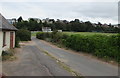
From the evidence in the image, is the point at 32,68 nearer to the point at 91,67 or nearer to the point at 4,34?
the point at 91,67

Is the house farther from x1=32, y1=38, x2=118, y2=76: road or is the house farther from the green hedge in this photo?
the green hedge

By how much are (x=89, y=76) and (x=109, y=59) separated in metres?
4.74

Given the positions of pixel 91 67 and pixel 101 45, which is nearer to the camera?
Result: pixel 91 67

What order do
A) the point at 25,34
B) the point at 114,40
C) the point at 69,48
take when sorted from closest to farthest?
the point at 114,40, the point at 69,48, the point at 25,34

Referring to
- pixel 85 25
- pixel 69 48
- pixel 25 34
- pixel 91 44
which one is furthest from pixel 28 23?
pixel 91 44

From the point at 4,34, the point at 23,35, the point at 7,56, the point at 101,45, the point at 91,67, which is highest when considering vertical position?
the point at 4,34

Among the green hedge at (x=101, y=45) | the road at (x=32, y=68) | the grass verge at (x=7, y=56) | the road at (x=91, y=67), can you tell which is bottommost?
the road at (x=91, y=67)

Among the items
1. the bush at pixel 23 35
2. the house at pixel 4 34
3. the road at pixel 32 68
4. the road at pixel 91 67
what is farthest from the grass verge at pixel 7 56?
the bush at pixel 23 35

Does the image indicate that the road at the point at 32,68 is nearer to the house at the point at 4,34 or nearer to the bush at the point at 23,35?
the house at the point at 4,34

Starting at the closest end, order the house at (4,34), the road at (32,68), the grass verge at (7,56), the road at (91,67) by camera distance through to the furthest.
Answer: the road at (32,68) < the road at (91,67) < the grass verge at (7,56) < the house at (4,34)

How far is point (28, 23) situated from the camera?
8531cm

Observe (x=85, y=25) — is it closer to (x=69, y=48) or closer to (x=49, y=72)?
(x=69, y=48)

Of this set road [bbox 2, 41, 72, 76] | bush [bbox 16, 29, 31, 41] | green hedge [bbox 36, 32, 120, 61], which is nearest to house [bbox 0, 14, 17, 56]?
road [bbox 2, 41, 72, 76]

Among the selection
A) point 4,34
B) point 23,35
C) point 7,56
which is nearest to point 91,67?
point 7,56
